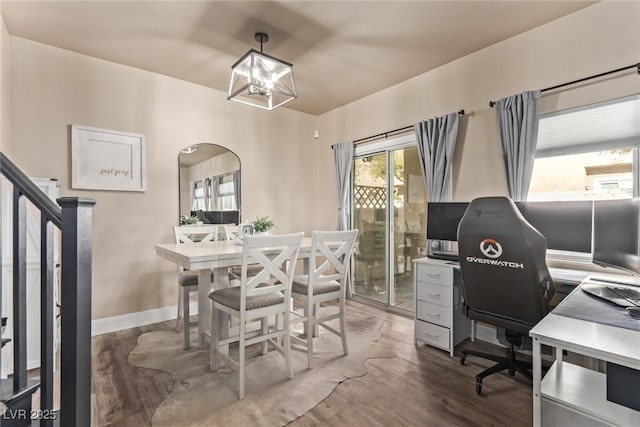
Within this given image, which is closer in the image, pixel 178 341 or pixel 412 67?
pixel 178 341

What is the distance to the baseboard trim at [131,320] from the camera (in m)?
3.06

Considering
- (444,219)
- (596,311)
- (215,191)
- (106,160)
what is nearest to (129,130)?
(106,160)

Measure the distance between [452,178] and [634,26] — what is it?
1.58 meters

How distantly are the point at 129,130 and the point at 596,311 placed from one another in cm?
393

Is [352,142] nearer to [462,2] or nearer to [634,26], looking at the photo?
[462,2]

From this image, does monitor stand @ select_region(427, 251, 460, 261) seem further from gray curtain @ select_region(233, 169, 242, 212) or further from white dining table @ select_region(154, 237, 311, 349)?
gray curtain @ select_region(233, 169, 242, 212)

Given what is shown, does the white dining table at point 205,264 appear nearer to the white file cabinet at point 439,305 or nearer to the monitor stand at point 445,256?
the white file cabinet at point 439,305

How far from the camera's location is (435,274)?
2701mm

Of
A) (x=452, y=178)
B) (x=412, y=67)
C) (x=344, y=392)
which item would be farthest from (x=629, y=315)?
(x=412, y=67)

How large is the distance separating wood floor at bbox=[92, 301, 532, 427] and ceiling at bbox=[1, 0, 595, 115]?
2.68m

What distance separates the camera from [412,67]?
3279 mm

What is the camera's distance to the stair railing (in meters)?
1.20

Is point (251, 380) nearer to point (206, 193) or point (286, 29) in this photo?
point (206, 193)

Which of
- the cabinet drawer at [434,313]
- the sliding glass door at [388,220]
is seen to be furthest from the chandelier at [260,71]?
the cabinet drawer at [434,313]
